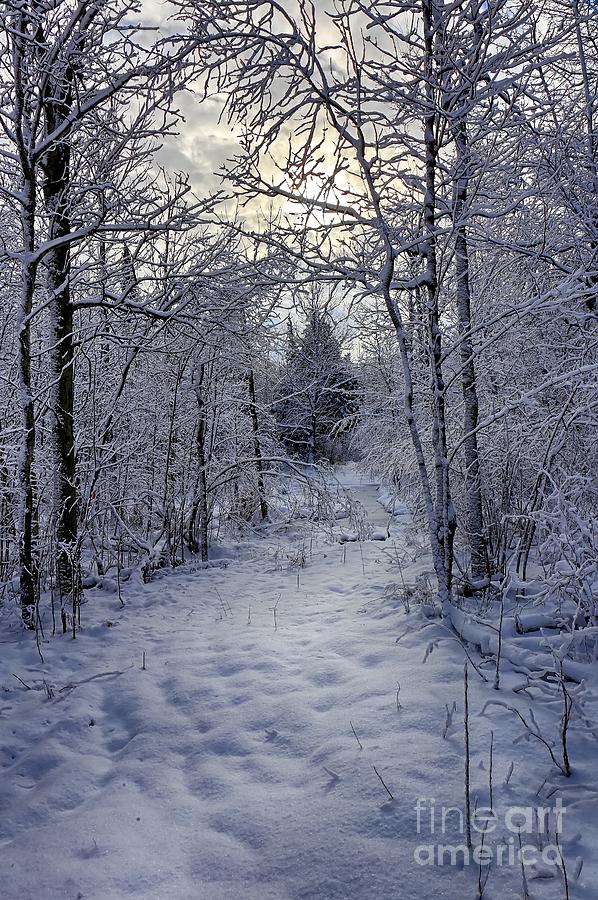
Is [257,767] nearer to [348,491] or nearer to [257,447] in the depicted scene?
[348,491]

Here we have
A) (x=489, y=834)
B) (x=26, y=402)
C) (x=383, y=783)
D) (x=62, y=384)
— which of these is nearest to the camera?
(x=489, y=834)

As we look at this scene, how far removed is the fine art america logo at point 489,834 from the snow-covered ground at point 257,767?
15 mm

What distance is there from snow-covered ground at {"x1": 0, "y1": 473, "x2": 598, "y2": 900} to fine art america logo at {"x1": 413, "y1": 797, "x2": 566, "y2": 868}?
0.05 ft

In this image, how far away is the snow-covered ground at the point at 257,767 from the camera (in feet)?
7.25

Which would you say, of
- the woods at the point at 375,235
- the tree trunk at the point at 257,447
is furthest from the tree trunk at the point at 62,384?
the tree trunk at the point at 257,447

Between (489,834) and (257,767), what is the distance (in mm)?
1348

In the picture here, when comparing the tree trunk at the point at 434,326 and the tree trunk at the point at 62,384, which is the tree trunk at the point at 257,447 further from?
the tree trunk at the point at 434,326

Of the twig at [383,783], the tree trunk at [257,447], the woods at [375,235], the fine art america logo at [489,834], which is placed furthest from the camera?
the tree trunk at [257,447]

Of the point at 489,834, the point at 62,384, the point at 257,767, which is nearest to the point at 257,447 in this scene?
the point at 62,384

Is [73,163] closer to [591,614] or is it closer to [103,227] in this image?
[103,227]

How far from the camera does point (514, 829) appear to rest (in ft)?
7.43

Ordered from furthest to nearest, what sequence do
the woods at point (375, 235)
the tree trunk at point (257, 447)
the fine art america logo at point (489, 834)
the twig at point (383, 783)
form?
1. the tree trunk at point (257, 447)
2. the woods at point (375, 235)
3. the twig at point (383, 783)
4. the fine art america logo at point (489, 834)

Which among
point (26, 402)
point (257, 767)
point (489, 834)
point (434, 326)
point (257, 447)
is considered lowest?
point (257, 767)

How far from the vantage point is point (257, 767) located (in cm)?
306
